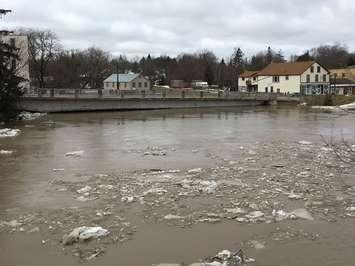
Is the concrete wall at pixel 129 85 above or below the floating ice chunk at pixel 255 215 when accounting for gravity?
above

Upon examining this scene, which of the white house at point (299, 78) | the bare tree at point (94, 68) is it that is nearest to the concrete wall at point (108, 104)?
the white house at point (299, 78)

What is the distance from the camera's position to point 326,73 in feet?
367

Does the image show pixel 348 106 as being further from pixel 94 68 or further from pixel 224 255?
pixel 224 255

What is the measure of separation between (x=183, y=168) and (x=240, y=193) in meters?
5.18

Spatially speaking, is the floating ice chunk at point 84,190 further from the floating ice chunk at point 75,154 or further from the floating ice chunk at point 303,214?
the floating ice chunk at point 75,154

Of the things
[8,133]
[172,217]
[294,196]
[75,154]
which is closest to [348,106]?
[8,133]

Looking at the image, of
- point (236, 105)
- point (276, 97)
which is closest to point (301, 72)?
point (276, 97)

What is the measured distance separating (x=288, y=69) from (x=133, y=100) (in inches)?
1871

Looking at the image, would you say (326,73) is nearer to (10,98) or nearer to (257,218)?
(10,98)

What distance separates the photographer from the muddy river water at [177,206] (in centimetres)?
1061

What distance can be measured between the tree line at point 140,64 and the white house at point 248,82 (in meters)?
11.0

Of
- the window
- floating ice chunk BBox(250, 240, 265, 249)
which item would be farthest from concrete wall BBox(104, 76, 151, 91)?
floating ice chunk BBox(250, 240, 265, 249)

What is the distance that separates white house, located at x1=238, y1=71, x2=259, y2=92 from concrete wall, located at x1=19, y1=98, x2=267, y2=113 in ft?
116

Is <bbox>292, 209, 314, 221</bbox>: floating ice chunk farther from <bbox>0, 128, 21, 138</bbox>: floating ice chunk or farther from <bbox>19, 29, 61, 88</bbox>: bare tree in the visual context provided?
<bbox>19, 29, 61, 88</bbox>: bare tree
